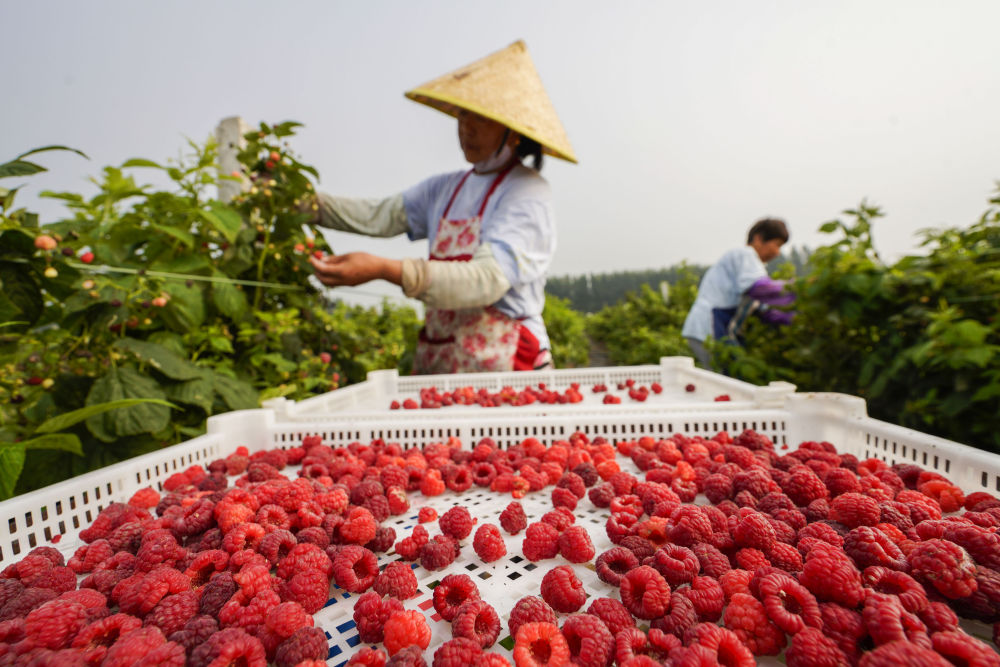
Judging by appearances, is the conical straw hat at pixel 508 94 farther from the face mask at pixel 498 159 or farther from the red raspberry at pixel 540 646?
the red raspberry at pixel 540 646

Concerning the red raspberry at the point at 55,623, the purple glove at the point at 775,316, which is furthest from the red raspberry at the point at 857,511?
the purple glove at the point at 775,316

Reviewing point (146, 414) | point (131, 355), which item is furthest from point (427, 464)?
point (131, 355)

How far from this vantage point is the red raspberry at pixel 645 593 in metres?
0.57

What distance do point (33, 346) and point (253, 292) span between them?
0.93m

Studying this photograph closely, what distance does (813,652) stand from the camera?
1.57ft

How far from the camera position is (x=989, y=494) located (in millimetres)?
778

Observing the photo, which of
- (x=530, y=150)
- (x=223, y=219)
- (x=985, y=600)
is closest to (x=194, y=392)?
(x=223, y=219)

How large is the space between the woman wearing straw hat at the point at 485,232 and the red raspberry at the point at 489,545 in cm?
125

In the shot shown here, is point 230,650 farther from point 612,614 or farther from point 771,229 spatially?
point 771,229

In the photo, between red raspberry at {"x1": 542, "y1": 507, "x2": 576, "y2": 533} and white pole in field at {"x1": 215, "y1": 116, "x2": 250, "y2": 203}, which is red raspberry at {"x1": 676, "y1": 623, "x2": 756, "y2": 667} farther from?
white pole in field at {"x1": 215, "y1": 116, "x2": 250, "y2": 203}

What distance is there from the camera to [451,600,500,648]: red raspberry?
21.0 inches

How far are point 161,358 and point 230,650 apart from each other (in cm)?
99

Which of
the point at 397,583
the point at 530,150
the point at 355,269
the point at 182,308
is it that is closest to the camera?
the point at 397,583

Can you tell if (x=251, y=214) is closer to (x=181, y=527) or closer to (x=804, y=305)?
(x=181, y=527)
